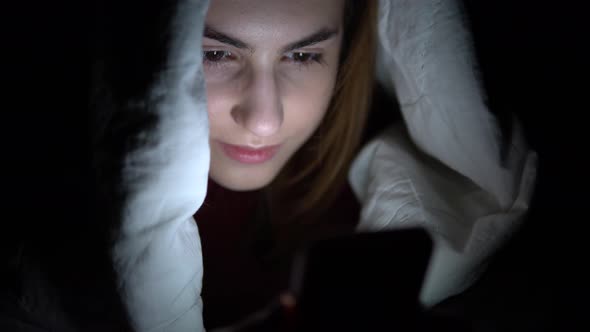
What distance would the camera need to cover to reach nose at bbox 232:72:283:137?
1.92ft

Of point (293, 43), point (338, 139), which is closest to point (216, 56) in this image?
point (293, 43)

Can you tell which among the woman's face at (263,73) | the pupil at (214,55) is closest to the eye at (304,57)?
the woman's face at (263,73)

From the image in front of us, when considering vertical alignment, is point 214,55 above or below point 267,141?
above

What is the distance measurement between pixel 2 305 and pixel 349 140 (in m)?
0.69

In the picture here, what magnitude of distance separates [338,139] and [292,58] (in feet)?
0.99

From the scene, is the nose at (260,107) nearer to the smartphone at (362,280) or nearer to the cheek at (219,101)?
the cheek at (219,101)

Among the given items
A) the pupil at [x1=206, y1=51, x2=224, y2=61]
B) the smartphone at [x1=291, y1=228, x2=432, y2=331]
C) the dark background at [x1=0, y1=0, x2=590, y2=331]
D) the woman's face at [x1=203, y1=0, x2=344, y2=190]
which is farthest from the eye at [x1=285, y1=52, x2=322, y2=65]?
the smartphone at [x1=291, y1=228, x2=432, y2=331]

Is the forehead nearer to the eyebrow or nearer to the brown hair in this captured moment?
the eyebrow

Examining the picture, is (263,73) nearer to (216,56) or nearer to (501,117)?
(216,56)

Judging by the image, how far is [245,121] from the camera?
0.60m

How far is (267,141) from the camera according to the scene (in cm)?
68

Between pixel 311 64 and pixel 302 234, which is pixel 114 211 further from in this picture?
pixel 302 234

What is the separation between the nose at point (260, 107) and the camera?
584 millimetres

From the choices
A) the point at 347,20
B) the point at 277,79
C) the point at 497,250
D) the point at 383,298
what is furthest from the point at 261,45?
the point at 497,250
